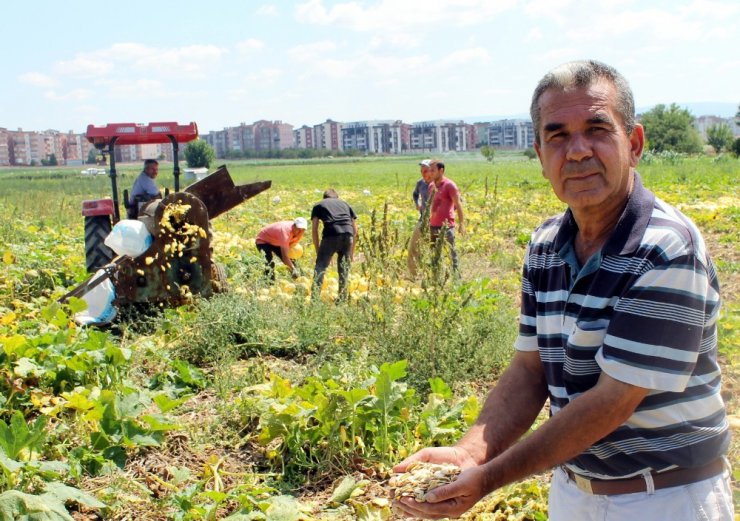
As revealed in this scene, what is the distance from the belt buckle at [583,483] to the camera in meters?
1.77

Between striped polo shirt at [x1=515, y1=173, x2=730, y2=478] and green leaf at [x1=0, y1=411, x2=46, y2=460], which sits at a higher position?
striped polo shirt at [x1=515, y1=173, x2=730, y2=478]

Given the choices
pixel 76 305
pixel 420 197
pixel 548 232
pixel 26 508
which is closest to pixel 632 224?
pixel 548 232

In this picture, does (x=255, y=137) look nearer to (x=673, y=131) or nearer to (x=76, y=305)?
(x=673, y=131)

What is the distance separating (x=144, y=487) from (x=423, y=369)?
2079 mm

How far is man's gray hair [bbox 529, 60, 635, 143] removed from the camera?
1726 millimetres

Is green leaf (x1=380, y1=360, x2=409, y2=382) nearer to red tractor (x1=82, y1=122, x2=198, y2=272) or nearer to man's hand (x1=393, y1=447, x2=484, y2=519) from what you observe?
man's hand (x1=393, y1=447, x2=484, y2=519)

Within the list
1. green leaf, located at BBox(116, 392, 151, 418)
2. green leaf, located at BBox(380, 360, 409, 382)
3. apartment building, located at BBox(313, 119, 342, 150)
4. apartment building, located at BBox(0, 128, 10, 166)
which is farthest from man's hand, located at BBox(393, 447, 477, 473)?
apartment building, located at BBox(313, 119, 342, 150)

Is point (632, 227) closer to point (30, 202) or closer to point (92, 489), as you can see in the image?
point (92, 489)

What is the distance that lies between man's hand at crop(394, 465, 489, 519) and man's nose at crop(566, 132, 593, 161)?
72cm

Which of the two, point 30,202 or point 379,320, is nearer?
point 379,320

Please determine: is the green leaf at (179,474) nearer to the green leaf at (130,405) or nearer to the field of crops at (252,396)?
the field of crops at (252,396)

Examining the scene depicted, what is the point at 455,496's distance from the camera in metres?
1.75

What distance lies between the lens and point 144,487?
342cm

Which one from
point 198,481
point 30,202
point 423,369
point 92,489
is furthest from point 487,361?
point 30,202
